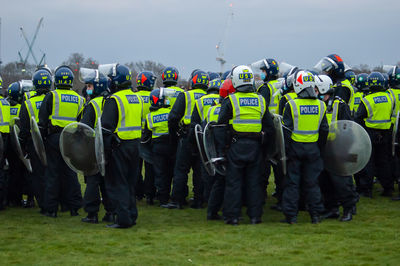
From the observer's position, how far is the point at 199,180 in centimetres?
1045

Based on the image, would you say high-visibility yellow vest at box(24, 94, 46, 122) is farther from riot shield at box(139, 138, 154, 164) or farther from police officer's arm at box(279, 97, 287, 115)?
police officer's arm at box(279, 97, 287, 115)

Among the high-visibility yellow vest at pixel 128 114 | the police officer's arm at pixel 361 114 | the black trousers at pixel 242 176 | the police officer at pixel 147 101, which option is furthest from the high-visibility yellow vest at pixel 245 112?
the police officer's arm at pixel 361 114

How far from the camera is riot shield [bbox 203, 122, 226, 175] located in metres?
8.57

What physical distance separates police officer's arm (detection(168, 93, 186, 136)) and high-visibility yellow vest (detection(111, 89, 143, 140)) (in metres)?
1.80

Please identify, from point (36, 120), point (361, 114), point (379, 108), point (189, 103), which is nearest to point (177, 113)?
point (189, 103)

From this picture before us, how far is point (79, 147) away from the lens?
27.0 ft

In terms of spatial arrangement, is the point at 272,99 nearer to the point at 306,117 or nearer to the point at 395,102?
the point at 306,117

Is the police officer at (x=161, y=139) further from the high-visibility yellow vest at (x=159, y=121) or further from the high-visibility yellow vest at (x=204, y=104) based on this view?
the high-visibility yellow vest at (x=204, y=104)

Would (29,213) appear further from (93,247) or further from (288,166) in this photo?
(288,166)

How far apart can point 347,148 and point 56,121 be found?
14.6 feet

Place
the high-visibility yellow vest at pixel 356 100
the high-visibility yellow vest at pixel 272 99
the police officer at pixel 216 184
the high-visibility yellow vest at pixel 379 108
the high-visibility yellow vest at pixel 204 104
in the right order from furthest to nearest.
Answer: the high-visibility yellow vest at pixel 356 100 → the high-visibility yellow vest at pixel 379 108 → the high-visibility yellow vest at pixel 272 99 → the high-visibility yellow vest at pixel 204 104 → the police officer at pixel 216 184

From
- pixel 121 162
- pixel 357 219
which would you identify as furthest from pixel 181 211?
pixel 357 219

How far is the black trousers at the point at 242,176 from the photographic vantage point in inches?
332

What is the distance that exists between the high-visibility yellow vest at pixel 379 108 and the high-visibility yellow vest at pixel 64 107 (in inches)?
206
